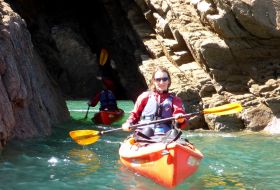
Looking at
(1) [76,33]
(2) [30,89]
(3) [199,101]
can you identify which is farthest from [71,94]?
(2) [30,89]

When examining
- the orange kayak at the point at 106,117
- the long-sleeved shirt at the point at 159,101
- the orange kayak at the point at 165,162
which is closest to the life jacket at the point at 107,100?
the orange kayak at the point at 106,117

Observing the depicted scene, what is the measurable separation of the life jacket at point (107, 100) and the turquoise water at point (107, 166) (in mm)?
4681

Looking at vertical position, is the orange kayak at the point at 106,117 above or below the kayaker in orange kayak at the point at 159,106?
below

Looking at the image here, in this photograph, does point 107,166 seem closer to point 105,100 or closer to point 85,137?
point 85,137

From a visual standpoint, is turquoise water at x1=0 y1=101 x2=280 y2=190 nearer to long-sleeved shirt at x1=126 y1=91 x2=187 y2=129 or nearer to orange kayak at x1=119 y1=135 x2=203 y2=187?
orange kayak at x1=119 y1=135 x2=203 y2=187

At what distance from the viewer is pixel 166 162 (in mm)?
5789

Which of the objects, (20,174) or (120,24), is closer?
(20,174)

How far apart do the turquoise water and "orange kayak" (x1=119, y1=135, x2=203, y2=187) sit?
0.16 metres

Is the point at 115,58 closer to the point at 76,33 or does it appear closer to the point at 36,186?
the point at 76,33

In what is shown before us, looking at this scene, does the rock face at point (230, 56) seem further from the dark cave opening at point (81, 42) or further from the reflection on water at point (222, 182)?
the reflection on water at point (222, 182)

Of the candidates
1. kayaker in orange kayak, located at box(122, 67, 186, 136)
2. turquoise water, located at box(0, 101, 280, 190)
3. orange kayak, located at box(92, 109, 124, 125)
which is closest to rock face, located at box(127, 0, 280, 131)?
turquoise water, located at box(0, 101, 280, 190)

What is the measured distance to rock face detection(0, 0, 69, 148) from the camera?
7.41m

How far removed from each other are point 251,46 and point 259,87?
1.10 m

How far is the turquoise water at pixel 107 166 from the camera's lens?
19.6 ft
